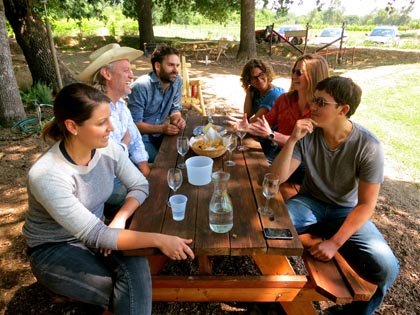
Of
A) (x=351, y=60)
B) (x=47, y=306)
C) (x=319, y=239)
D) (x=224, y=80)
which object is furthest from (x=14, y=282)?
(x=351, y=60)

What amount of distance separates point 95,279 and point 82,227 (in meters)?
0.31

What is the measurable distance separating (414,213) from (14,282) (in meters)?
4.10

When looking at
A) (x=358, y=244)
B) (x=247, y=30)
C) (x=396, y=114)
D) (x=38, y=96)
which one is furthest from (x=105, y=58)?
(x=247, y=30)

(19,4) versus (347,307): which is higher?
(19,4)

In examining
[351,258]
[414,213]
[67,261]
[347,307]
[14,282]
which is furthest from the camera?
[414,213]

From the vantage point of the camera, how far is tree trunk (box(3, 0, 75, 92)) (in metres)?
6.05

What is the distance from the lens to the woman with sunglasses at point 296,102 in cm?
273

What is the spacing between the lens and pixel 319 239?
2098 mm

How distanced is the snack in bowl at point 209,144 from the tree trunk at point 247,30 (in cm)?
1133

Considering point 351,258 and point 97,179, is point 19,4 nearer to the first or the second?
point 97,179

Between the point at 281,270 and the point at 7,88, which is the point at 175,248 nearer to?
the point at 281,270

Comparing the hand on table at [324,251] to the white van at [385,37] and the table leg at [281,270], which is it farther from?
the white van at [385,37]

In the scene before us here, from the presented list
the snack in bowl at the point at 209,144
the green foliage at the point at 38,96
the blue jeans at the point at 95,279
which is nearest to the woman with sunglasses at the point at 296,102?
the snack in bowl at the point at 209,144

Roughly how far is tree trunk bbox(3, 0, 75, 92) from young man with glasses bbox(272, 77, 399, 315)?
20.1ft
